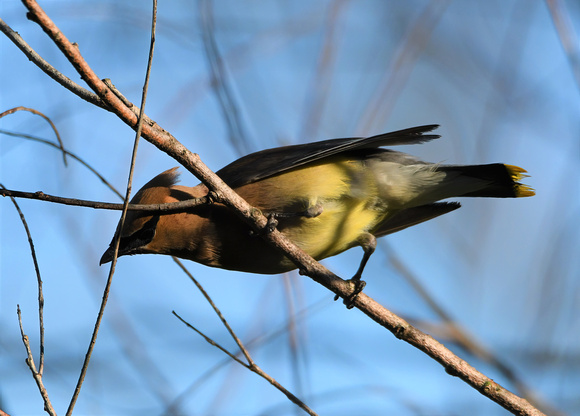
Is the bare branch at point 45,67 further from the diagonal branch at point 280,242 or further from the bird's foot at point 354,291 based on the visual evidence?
the bird's foot at point 354,291

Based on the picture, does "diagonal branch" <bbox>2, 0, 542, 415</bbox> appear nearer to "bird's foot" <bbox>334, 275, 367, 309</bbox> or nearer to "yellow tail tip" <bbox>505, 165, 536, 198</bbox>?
"bird's foot" <bbox>334, 275, 367, 309</bbox>

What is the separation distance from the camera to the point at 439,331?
12.3 ft

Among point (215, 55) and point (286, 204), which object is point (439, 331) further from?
point (215, 55)

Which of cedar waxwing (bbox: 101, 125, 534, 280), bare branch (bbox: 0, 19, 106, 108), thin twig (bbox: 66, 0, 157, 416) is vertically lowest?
thin twig (bbox: 66, 0, 157, 416)

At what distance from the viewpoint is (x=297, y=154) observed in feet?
12.2

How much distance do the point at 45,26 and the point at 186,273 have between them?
1425 millimetres

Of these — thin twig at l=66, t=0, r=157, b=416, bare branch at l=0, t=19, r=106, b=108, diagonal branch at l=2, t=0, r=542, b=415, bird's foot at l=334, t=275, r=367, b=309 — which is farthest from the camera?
bird's foot at l=334, t=275, r=367, b=309

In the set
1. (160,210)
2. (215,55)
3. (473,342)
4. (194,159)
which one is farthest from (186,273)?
(473,342)

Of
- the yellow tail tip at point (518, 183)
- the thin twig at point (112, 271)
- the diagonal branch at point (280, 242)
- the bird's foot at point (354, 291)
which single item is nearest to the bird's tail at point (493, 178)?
the yellow tail tip at point (518, 183)

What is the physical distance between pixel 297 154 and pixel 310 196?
27 cm

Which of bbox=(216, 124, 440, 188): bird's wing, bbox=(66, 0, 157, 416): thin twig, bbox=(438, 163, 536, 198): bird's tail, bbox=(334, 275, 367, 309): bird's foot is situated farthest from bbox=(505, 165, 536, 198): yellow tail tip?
bbox=(66, 0, 157, 416): thin twig

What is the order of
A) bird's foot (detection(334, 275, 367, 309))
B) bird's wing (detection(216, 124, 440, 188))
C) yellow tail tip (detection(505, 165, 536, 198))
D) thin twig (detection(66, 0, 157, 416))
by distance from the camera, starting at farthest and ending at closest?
yellow tail tip (detection(505, 165, 536, 198)) → bird's wing (detection(216, 124, 440, 188)) → bird's foot (detection(334, 275, 367, 309)) → thin twig (detection(66, 0, 157, 416))

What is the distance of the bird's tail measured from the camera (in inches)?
152

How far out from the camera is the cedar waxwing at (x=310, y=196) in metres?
3.58
